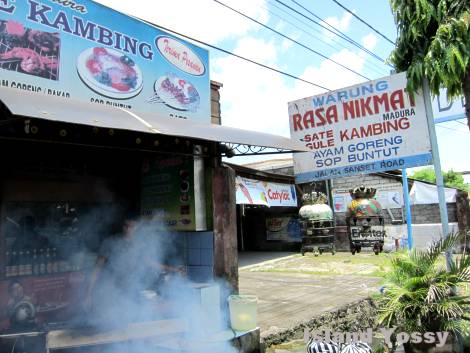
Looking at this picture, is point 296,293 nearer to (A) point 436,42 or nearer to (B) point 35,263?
(B) point 35,263

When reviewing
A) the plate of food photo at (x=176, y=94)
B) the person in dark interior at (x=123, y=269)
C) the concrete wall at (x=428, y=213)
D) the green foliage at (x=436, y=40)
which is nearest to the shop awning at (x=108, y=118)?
the plate of food photo at (x=176, y=94)

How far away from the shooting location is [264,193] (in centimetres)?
1530

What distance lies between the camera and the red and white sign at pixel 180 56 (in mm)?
6532

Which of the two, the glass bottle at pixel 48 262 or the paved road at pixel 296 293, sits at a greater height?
the glass bottle at pixel 48 262

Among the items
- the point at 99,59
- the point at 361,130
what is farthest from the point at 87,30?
the point at 361,130

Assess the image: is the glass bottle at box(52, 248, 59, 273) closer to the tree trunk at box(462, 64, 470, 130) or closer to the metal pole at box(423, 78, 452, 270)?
→ the metal pole at box(423, 78, 452, 270)

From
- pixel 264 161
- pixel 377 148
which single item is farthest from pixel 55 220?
pixel 264 161

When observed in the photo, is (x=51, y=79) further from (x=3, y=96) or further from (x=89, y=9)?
(x=3, y=96)

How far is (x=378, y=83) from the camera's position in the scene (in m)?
5.86

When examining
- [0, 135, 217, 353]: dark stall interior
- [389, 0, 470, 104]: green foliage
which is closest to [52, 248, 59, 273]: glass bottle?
[0, 135, 217, 353]: dark stall interior

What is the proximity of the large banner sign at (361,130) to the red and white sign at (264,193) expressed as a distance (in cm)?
740

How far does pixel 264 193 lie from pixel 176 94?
9118 mm

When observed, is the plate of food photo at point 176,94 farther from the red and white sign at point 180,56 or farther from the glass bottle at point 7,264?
the glass bottle at point 7,264

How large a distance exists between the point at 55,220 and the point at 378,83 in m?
5.20
